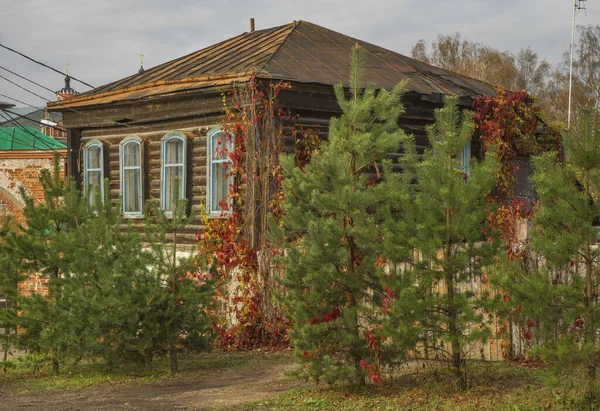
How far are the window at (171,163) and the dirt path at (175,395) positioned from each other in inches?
254

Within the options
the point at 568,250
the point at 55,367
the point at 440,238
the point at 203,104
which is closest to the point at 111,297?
the point at 55,367

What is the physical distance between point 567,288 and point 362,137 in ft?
9.00

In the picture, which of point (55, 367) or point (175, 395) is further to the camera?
point (55, 367)

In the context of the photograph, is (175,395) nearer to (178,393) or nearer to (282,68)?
(178,393)

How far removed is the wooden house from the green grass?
6.07 m

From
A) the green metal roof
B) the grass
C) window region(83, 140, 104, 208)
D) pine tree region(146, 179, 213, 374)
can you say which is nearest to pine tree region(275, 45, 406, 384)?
pine tree region(146, 179, 213, 374)

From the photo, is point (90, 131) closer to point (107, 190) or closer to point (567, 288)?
point (107, 190)

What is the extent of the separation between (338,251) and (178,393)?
2.96 metres

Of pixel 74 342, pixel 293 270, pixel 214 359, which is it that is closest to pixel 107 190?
pixel 74 342

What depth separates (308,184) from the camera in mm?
9609

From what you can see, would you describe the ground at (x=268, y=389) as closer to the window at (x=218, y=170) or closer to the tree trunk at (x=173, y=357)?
the tree trunk at (x=173, y=357)

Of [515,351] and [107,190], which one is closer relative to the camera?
[515,351]

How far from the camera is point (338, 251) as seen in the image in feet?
31.3

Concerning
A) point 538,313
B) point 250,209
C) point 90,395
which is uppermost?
point 250,209
